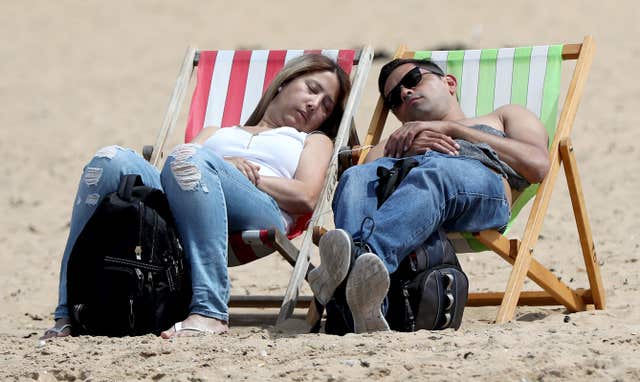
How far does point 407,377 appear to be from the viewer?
3070mm

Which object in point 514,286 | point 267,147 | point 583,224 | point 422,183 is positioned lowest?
point 514,286

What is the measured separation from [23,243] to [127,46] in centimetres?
500

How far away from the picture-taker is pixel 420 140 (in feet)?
14.0

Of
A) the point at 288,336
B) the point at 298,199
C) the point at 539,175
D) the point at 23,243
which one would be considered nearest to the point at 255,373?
the point at 288,336

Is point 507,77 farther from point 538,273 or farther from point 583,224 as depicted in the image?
point 538,273

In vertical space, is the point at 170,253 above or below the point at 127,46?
below

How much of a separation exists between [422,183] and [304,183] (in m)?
0.71

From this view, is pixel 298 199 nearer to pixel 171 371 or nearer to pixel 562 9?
pixel 171 371

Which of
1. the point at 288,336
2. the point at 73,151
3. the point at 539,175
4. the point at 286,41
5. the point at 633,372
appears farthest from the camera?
the point at 286,41

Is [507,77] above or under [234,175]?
above

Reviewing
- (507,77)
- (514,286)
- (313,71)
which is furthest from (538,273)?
(313,71)

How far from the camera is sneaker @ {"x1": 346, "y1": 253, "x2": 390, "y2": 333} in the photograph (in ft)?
11.7

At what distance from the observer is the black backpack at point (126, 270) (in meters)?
3.87

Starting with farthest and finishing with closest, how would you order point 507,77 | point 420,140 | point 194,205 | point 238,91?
point 238,91, point 507,77, point 420,140, point 194,205
